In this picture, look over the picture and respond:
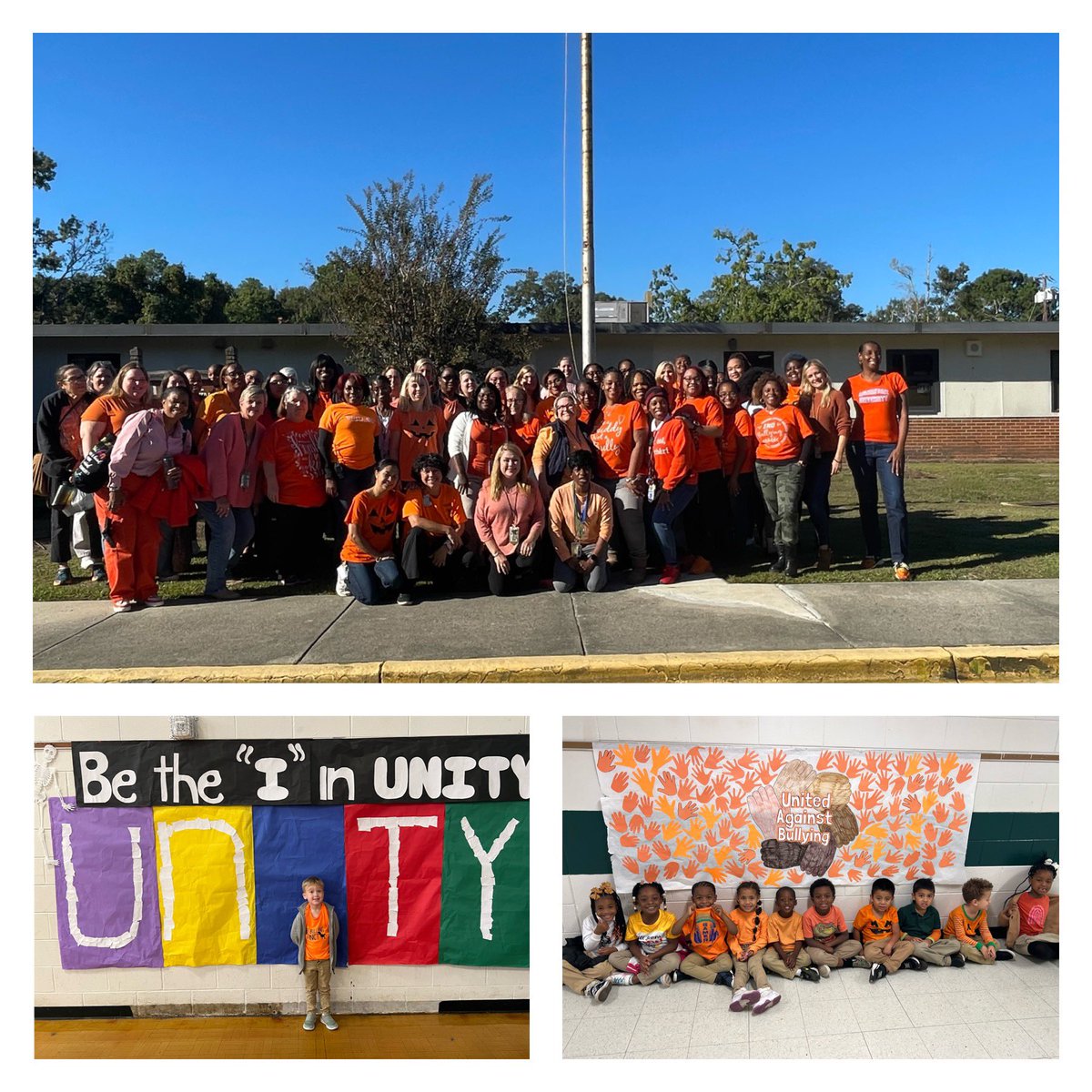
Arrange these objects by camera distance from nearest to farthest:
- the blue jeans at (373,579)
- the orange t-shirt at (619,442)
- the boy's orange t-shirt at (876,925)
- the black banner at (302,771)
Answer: the black banner at (302,771) → the boy's orange t-shirt at (876,925) → the blue jeans at (373,579) → the orange t-shirt at (619,442)

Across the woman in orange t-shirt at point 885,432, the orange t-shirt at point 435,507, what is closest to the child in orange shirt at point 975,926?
the woman in orange t-shirt at point 885,432

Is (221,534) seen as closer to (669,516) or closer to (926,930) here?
(669,516)

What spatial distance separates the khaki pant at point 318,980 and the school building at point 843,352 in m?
12.8

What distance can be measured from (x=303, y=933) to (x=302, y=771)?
94 centimetres

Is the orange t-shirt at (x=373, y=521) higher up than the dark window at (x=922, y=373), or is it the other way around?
the dark window at (x=922, y=373)

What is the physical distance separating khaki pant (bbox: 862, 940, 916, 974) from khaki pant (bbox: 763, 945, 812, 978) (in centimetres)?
39

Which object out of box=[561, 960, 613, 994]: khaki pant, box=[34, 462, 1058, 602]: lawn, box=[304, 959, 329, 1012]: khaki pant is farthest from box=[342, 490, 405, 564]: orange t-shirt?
box=[561, 960, 613, 994]: khaki pant

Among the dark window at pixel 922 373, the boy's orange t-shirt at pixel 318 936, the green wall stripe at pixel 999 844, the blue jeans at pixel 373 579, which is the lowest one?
the boy's orange t-shirt at pixel 318 936

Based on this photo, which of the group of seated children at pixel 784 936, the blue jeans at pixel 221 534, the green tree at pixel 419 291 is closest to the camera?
the group of seated children at pixel 784 936

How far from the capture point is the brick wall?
59.6 ft

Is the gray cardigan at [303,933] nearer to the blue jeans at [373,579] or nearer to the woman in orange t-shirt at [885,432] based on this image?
the blue jeans at [373,579]

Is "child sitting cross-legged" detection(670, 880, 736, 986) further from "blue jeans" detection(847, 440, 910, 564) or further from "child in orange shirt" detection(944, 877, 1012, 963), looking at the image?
"blue jeans" detection(847, 440, 910, 564)

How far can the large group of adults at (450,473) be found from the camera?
6117mm
